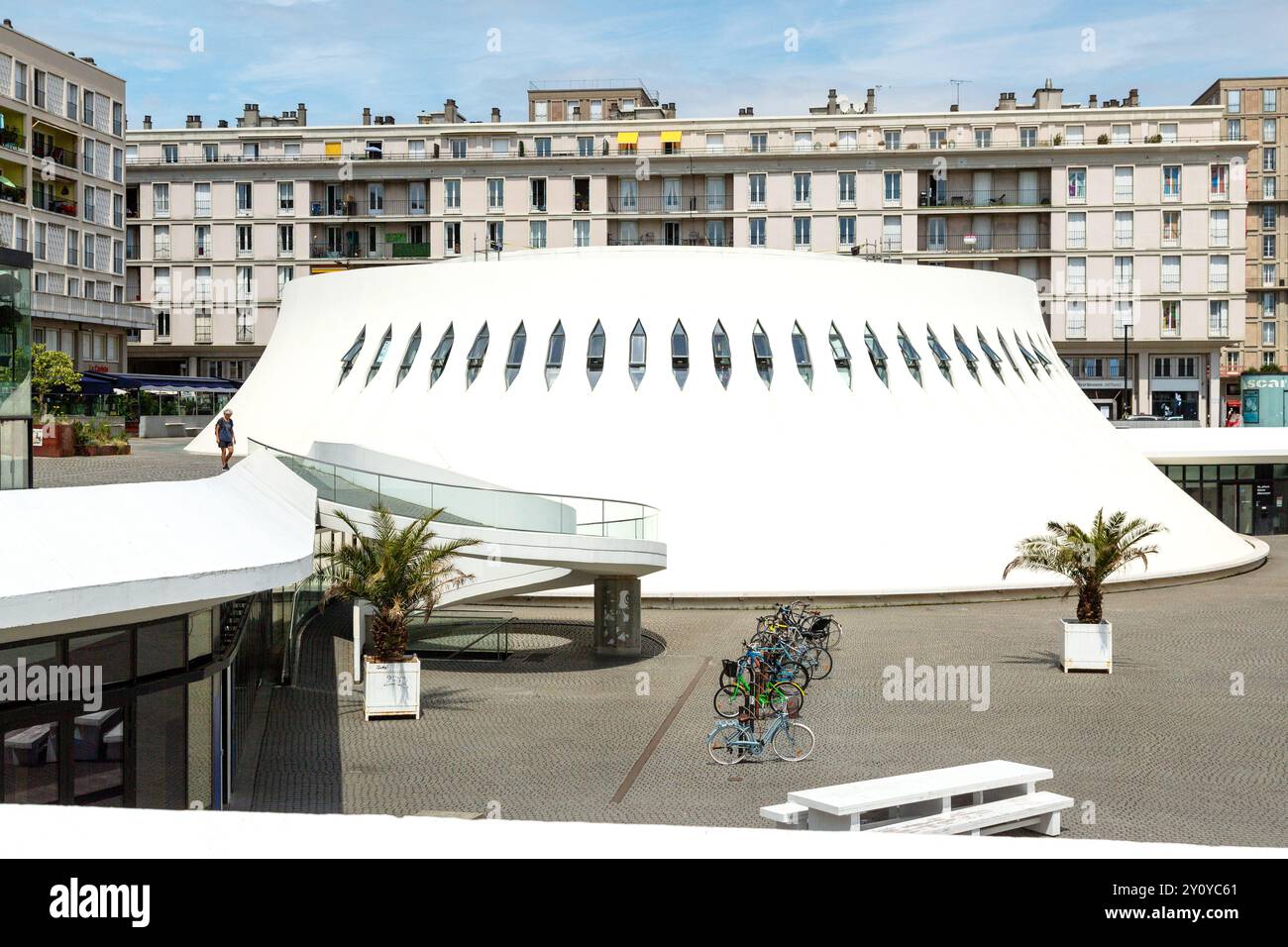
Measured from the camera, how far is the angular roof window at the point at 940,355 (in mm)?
37938

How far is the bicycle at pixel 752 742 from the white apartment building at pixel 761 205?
176 feet

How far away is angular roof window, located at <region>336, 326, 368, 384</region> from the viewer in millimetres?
39094

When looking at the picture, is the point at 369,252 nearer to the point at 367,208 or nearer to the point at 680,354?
the point at 367,208

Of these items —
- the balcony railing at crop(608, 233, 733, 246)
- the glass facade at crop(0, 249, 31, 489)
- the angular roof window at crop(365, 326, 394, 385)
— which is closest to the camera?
the glass facade at crop(0, 249, 31, 489)

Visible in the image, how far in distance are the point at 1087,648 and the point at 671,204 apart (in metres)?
52.6

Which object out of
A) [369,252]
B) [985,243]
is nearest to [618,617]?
[985,243]

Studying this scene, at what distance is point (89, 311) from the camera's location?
61469mm

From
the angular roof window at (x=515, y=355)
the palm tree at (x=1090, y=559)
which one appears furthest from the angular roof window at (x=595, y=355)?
the palm tree at (x=1090, y=559)

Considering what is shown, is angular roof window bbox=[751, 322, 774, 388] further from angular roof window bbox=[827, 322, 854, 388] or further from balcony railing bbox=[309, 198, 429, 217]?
balcony railing bbox=[309, 198, 429, 217]

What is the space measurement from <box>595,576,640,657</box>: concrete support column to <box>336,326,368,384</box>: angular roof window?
16.0 m

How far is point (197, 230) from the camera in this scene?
74.8 m

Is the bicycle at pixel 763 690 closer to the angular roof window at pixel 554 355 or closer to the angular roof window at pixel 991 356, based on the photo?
the angular roof window at pixel 554 355

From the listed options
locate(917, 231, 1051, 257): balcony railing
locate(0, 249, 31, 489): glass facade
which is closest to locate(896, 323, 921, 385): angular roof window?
locate(0, 249, 31, 489): glass facade
